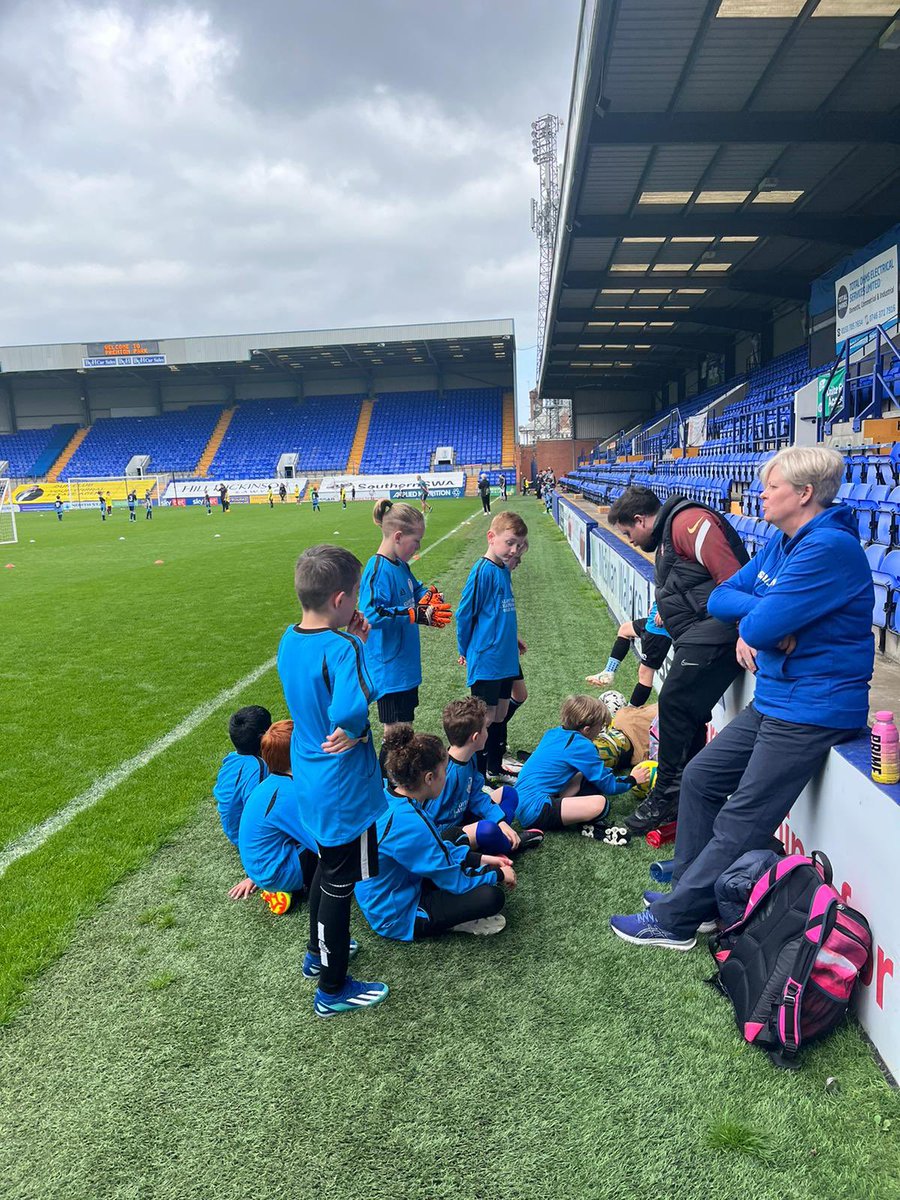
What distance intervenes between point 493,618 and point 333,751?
1997 millimetres

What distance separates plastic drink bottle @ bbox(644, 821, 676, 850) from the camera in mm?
3625

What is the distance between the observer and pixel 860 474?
6.13 m

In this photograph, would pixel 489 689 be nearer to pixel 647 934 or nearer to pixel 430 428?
pixel 647 934

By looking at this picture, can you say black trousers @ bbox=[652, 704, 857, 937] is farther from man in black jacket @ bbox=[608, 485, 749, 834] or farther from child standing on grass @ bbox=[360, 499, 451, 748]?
child standing on grass @ bbox=[360, 499, 451, 748]

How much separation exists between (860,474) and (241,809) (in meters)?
5.66

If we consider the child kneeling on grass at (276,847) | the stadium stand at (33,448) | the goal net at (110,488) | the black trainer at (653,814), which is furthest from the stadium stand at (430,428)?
the child kneeling on grass at (276,847)

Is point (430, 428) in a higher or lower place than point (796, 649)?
higher

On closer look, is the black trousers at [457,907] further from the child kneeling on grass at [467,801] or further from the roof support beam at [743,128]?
the roof support beam at [743,128]

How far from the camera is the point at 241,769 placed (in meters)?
3.57

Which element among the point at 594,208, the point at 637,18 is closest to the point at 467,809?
the point at 637,18

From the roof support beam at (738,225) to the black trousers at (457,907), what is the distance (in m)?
16.9

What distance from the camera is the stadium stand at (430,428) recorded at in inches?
1943

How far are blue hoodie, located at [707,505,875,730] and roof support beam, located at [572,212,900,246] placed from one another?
16562 mm

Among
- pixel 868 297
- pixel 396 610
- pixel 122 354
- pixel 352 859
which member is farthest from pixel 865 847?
pixel 122 354
